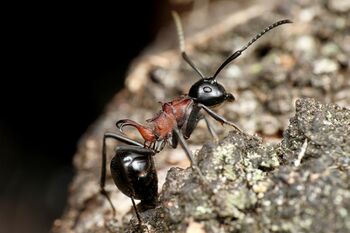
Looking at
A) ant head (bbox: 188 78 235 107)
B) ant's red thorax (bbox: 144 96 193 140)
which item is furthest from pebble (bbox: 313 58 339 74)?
ant's red thorax (bbox: 144 96 193 140)

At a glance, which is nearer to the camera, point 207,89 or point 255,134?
point 255,134

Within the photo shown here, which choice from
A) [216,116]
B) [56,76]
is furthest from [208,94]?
[56,76]

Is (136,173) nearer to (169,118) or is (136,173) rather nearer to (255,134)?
(169,118)

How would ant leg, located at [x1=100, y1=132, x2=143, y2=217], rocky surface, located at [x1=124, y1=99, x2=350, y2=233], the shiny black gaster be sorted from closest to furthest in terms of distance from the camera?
rocky surface, located at [x1=124, y1=99, x2=350, y2=233], the shiny black gaster, ant leg, located at [x1=100, y1=132, x2=143, y2=217]

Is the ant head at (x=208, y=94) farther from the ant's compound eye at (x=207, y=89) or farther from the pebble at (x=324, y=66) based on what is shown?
the pebble at (x=324, y=66)

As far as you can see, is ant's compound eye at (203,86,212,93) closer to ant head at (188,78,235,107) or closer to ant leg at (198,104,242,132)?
ant head at (188,78,235,107)

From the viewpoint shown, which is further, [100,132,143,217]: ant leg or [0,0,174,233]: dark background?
[0,0,174,233]: dark background

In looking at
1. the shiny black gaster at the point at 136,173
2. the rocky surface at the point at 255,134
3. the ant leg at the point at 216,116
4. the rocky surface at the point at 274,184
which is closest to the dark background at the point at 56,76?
the rocky surface at the point at 255,134
